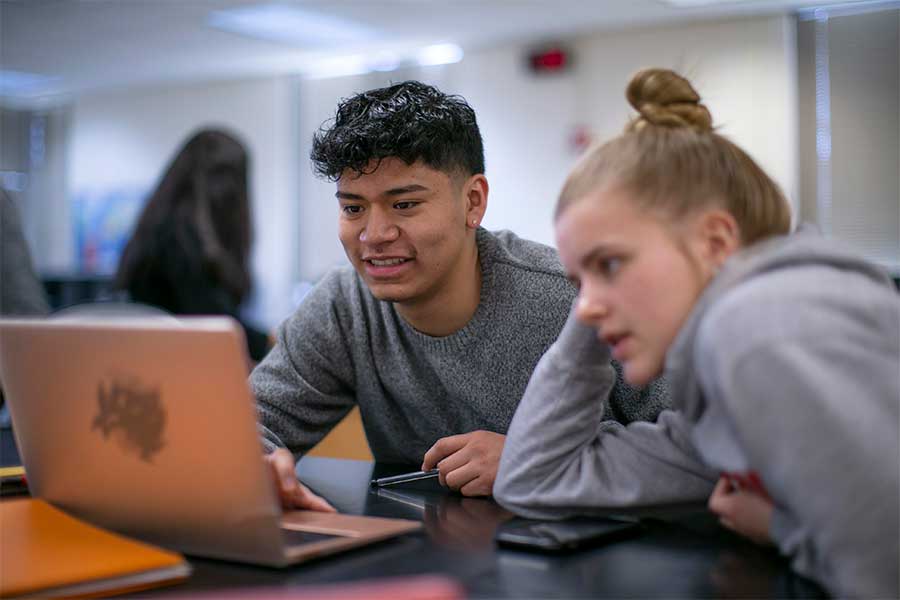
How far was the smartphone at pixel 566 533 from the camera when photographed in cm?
88

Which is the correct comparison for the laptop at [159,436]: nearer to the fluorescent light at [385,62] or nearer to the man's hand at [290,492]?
the man's hand at [290,492]

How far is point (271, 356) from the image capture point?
5.27 feet

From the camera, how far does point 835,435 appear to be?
0.71m

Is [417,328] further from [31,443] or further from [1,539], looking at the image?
[1,539]

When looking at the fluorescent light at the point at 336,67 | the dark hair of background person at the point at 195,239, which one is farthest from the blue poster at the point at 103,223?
the dark hair of background person at the point at 195,239

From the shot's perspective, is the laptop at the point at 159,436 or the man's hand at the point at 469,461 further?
the man's hand at the point at 469,461

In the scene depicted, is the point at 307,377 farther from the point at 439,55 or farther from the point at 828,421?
the point at 439,55

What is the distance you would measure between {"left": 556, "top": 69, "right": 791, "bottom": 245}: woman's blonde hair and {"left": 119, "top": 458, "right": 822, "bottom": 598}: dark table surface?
0.97ft

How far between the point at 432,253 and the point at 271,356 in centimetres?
34

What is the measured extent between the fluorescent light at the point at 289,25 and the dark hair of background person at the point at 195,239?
8.14 feet

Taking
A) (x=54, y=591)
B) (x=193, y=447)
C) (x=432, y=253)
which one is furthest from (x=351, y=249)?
(x=54, y=591)

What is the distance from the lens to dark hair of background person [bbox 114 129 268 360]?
9.08 ft

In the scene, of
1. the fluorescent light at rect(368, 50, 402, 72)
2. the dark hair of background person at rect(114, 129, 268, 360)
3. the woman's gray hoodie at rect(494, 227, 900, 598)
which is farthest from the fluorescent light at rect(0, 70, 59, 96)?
the woman's gray hoodie at rect(494, 227, 900, 598)

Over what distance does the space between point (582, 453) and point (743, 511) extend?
0.22 meters
